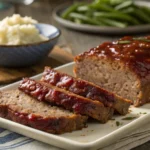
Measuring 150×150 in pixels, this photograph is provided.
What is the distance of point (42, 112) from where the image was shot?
4.39 m

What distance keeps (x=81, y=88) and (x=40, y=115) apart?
0.57 metres

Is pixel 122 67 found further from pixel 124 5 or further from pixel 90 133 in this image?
pixel 124 5

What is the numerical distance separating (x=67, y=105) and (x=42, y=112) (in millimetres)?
232

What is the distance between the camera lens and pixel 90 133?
14.1 feet

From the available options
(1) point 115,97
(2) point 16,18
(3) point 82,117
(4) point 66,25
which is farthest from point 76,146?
(4) point 66,25

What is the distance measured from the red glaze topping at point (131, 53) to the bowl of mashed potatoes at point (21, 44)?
3.45 ft

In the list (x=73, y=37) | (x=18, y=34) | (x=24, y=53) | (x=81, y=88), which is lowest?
(x=73, y=37)

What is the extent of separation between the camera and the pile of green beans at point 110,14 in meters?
8.88

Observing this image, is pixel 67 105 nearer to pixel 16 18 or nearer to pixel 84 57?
pixel 84 57

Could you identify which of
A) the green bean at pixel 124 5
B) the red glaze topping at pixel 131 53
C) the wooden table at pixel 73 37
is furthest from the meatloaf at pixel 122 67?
the green bean at pixel 124 5

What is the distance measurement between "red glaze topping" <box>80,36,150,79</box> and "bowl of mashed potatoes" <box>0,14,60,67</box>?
1.05 metres

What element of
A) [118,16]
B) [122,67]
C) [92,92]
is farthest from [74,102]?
[118,16]

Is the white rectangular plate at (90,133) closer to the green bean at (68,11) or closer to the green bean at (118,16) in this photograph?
the green bean at (118,16)

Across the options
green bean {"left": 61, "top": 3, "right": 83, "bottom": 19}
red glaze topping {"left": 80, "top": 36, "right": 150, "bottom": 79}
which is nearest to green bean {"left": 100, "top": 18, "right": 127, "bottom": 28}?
green bean {"left": 61, "top": 3, "right": 83, "bottom": 19}
